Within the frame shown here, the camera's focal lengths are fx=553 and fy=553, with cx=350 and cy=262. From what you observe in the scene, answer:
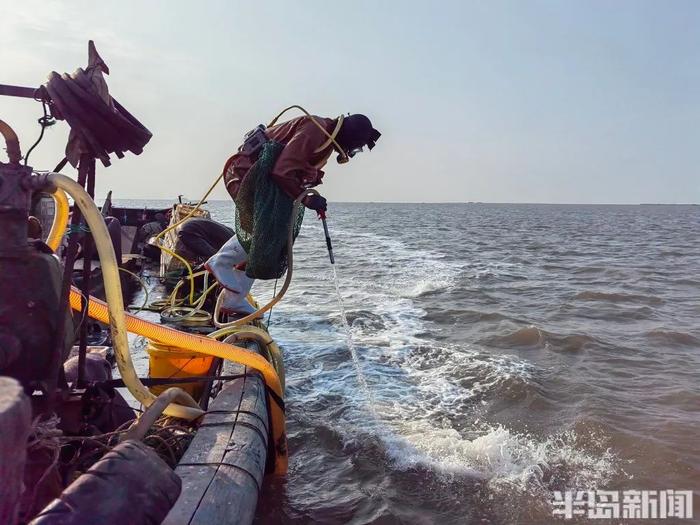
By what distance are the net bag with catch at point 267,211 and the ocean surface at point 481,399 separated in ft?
5.56

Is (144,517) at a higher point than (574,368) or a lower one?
higher

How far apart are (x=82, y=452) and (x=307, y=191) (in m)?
2.26

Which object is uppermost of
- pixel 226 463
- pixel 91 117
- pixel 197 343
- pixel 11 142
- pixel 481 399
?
pixel 91 117

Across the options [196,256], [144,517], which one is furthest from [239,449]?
[196,256]

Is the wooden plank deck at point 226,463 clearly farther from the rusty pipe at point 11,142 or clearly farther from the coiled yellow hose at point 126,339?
the rusty pipe at point 11,142

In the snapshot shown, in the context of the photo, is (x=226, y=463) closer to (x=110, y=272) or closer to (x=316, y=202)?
(x=110, y=272)

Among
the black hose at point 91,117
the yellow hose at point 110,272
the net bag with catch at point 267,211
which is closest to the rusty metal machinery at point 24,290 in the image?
the yellow hose at point 110,272

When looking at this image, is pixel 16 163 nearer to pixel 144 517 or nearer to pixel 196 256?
pixel 144 517

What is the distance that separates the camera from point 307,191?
4.14m

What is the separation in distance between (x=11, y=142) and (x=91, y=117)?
338 mm

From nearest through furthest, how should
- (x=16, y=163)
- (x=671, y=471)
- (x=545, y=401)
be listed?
1. (x=16, y=163)
2. (x=671, y=471)
3. (x=545, y=401)

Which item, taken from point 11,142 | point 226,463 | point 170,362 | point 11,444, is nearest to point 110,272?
point 11,142

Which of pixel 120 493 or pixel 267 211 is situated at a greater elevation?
pixel 267 211

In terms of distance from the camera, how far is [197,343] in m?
3.46
